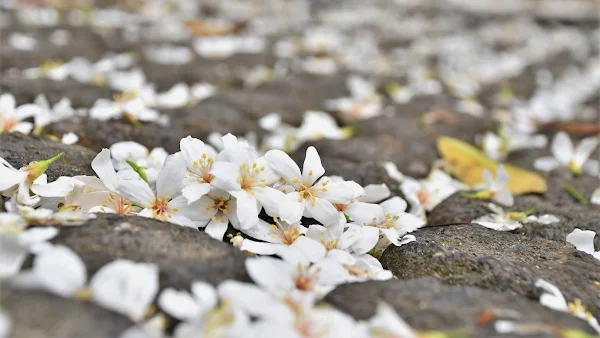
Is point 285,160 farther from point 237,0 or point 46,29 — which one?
point 237,0

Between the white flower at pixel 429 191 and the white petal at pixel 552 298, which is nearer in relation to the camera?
the white petal at pixel 552 298

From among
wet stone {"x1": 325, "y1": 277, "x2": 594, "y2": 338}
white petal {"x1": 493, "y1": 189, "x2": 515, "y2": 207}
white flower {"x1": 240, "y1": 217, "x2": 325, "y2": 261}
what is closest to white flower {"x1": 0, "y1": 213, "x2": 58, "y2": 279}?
white flower {"x1": 240, "y1": 217, "x2": 325, "y2": 261}

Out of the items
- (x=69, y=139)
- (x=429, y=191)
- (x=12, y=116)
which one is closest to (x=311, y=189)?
(x=429, y=191)

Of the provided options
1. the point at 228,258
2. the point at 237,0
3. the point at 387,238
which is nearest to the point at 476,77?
the point at 237,0

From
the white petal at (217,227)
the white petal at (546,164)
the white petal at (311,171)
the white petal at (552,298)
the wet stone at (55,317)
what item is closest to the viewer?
the wet stone at (55,317)

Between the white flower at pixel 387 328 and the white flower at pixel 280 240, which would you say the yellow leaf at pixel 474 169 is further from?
the white flower at pixel 387 328

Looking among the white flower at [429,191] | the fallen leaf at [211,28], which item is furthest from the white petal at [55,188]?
the fallen leaf at [211,28]

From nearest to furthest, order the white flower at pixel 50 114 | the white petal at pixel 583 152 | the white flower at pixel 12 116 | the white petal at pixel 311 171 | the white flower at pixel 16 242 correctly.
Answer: the white flower at pixel 16 242 < the white petal at pixel 311 171 < the white flower at pixel 12 116 < the white flower at pixel 50 114 < the white petal at pixel 583 152

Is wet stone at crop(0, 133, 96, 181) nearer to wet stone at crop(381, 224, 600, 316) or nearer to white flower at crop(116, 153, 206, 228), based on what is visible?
white flower at crop(116, 153, 206, 228)
